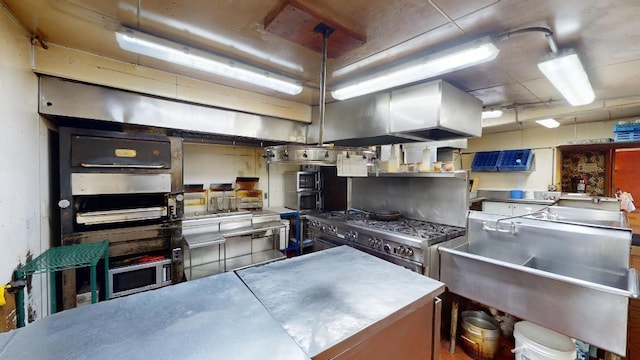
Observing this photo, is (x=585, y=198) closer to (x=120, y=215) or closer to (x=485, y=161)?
(x=485, y=161)

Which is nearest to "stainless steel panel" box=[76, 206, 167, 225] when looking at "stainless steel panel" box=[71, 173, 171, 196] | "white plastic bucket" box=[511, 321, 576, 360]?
"stainless steel panel" box=[71, 173, 171, 196]

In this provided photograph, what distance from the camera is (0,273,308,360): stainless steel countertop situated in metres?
0.73

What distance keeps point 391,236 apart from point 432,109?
4.26 ft

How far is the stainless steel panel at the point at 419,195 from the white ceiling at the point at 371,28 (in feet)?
3.65

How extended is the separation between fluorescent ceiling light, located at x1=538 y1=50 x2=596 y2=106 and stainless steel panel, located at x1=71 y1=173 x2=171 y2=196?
3.48 m

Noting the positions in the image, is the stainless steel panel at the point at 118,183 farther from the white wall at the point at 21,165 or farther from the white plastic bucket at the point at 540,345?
the white plastic bucket at the point at 540,345

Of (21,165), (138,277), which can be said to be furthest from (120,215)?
(21,165)

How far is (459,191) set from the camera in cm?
265

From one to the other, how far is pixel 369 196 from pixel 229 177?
220 centimetres

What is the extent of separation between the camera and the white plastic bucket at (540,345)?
5.67 feet

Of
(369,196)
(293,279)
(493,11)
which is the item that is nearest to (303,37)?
(493,11)

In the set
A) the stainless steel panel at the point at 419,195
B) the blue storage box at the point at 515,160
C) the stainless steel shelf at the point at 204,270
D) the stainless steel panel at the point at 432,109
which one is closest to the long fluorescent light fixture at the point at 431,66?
the stainless steel panel at the point at 432,109

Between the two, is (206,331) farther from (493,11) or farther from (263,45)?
(493,11)

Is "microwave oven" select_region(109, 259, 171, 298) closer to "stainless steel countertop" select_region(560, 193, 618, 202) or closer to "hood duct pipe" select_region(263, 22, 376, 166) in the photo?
"hood duct pipe" select_region(263, 22, 376, 166)
